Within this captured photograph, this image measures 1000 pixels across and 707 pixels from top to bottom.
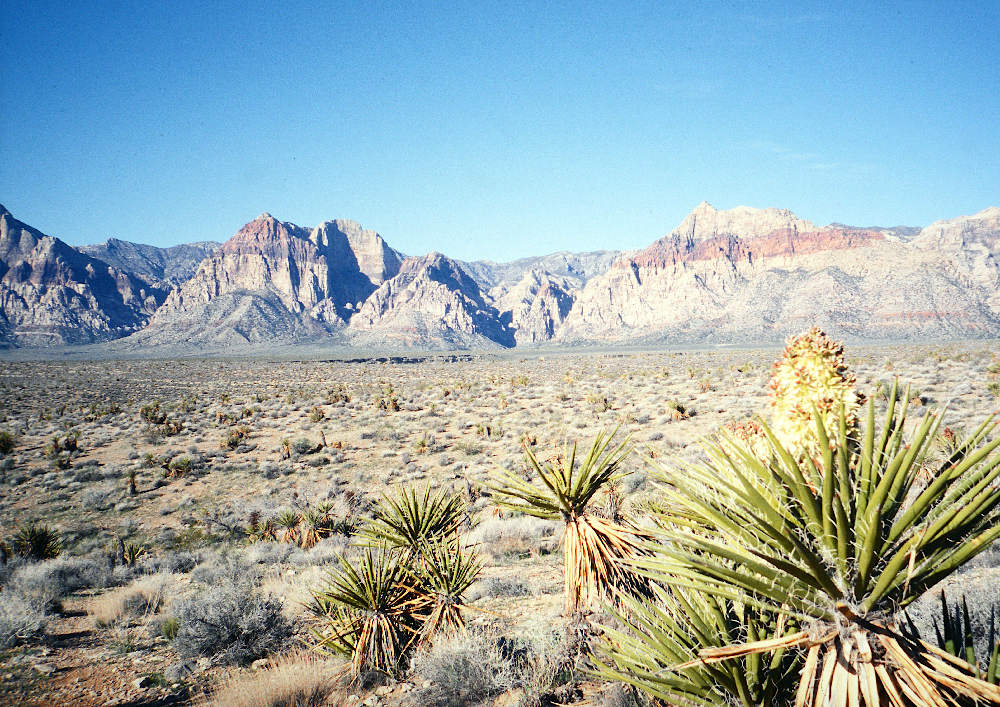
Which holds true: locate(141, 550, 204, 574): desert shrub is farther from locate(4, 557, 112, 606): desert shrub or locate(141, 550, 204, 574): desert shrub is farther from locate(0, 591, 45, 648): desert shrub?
locate(0, 591, 45, 648): desert shrub

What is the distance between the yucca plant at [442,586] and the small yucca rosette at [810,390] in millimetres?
3492

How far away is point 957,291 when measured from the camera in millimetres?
108125

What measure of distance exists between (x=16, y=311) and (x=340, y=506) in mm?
217160

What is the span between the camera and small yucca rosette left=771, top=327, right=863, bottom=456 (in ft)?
6.89

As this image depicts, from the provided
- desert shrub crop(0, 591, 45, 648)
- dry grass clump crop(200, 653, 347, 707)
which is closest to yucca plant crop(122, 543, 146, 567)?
desert shrub crop(0, 591, 45, 648)

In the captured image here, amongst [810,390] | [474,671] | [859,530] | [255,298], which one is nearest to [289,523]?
[474,671]

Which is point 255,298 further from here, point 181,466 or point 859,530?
point 859,530

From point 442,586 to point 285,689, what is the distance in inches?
67.2

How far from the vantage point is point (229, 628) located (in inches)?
226

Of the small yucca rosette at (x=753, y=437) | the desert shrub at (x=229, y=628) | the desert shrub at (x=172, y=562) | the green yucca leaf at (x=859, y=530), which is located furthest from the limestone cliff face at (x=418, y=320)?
the green yucca leaf at (x=859, y=530)

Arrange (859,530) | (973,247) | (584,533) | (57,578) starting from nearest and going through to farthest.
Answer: (859,530)
(584,533)
(57,578)
(973,247)

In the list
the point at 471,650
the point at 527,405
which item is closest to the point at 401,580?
the point at 471,650

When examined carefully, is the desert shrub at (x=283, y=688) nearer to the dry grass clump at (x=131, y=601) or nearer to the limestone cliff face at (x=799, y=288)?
the dry grass clump at (x=131, y=601)

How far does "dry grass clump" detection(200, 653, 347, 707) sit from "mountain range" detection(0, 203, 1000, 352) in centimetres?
11973
